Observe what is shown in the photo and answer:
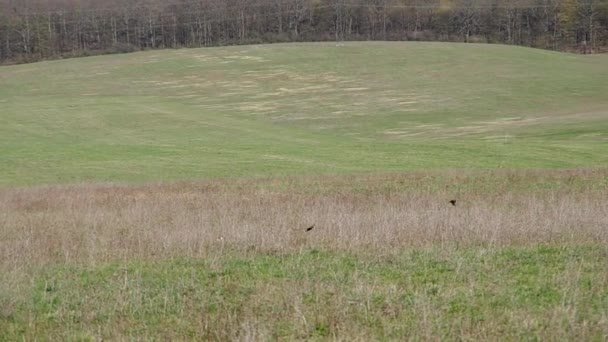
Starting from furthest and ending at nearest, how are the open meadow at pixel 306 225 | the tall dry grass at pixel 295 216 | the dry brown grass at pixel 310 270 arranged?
1. the tall dry grass at pixel 295 216
2. the open meadow at pixel 306 225
3. the dry brown grass at pixel 310 270

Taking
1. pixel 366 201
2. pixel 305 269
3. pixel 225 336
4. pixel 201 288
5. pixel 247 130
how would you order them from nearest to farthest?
pixel 225 336, pixel 201 288, pixel 305 269, pixel 366 201, pixel 247 130

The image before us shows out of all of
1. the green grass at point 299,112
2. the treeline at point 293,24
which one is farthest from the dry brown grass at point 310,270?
the treeline at point 293,24

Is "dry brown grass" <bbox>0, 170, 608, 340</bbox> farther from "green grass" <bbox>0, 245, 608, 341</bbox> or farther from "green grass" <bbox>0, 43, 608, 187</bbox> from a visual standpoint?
"green grass" <bbox>0, 43, 608, 187</bbox>

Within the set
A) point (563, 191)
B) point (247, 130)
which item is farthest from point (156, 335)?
point (247, 130)

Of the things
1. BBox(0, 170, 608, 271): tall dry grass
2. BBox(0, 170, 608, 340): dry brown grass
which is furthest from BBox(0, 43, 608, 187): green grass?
BBox(0, 170, 608, 340): dry brown grass

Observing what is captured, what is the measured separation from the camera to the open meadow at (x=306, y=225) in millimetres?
8844

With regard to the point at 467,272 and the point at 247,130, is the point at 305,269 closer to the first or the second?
the point at 467,272

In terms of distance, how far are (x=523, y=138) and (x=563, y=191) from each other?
24.7 meters


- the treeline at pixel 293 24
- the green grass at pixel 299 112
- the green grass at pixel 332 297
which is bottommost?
the green grass at pixel 299 112

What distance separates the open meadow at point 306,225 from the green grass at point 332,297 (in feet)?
0.13

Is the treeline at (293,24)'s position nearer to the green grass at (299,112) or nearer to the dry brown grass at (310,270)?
the green grass at (299,112)

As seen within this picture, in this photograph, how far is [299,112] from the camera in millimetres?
65562

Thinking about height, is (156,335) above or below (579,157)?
above

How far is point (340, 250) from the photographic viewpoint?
41.8 ft
